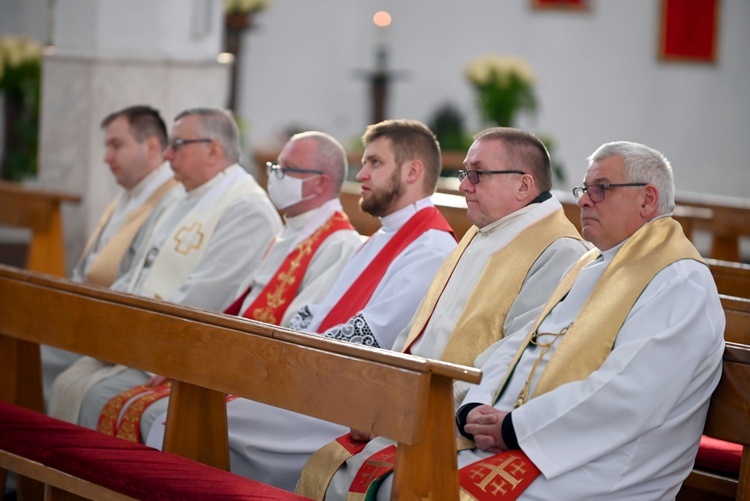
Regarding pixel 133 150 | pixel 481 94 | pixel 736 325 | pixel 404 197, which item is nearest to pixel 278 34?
pixel 481 94

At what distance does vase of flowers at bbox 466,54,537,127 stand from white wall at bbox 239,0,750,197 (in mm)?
1139

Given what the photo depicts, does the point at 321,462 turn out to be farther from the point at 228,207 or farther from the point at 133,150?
the point at 133,150

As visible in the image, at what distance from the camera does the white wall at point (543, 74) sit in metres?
13.2

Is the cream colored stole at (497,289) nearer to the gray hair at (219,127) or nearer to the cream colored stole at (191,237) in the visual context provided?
the cream colored stole at (191,237)

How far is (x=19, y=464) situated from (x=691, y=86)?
11110mm

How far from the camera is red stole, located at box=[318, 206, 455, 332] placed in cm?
452

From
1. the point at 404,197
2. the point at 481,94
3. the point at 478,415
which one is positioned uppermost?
the point at 481,94

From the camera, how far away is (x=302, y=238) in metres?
5.11

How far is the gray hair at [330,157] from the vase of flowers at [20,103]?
6.23 metres

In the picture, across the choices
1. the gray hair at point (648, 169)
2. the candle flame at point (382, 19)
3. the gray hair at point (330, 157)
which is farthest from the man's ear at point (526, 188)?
the candle flame at point (382, 19)

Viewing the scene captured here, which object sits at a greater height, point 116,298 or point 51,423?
point 116,298

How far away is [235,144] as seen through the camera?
5797 mm

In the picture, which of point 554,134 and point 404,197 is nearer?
point 404,197

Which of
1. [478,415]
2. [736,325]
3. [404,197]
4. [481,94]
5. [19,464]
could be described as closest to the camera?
[478,415]
